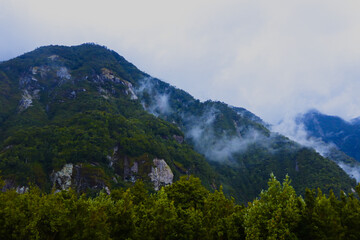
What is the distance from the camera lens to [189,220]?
41375 mm

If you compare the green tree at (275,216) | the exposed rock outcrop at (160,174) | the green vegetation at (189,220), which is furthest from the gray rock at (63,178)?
the green tree at (275,216)

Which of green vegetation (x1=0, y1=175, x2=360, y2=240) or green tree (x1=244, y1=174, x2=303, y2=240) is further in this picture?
green vegetation (x1=0, y1=175, x2=360, y2=240)

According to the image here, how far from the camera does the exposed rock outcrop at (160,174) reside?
159750 millimetres

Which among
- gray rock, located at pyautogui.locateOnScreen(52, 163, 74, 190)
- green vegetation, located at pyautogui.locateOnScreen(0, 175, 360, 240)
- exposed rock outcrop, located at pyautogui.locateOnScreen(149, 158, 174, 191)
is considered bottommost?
green vegetation, located at pyautogui.locateOnScreen(0, 175, 360, 240)

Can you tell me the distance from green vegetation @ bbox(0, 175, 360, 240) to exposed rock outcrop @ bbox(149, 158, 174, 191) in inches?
4518

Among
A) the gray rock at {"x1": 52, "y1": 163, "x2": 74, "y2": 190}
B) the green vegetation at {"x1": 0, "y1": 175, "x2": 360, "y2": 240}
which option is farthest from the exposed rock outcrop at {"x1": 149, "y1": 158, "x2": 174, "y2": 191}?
the green vegetation at {"x1": 0, "y1": 175, "x2": 360, "y2": 240}

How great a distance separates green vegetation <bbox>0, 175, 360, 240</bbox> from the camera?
32.9 meters

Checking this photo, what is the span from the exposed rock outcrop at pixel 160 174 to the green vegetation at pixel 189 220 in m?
115

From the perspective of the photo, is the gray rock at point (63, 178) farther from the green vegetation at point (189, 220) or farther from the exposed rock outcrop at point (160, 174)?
the green vegetation at point (189, 220)

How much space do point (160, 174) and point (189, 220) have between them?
5019 inches

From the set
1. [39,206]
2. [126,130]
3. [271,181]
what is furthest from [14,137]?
[271,181]

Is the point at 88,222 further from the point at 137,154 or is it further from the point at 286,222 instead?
the point at 137,154

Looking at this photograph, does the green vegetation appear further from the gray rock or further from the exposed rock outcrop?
the exposed rock outcrop

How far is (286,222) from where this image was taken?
109 feet
